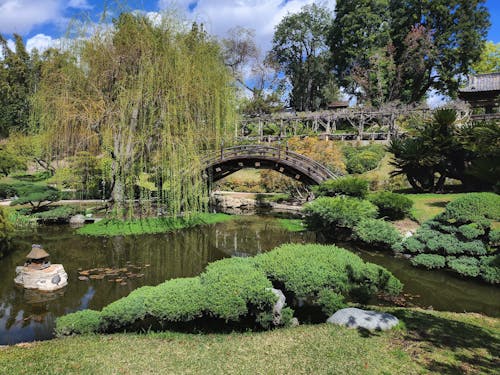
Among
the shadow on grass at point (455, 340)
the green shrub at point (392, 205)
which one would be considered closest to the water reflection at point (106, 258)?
the green shrub at point (392, 205)

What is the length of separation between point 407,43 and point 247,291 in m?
35.7

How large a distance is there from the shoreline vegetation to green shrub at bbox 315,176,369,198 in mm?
5761

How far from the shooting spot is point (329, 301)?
562 cm

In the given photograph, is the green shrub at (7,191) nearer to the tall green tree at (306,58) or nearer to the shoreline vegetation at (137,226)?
the shoreline vegetation at (137,226)

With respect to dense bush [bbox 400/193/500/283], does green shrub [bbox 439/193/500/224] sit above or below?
above

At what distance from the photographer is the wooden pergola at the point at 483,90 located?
2438 cm

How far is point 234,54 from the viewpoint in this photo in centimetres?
3953

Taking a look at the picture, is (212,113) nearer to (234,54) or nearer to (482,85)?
(482,85)

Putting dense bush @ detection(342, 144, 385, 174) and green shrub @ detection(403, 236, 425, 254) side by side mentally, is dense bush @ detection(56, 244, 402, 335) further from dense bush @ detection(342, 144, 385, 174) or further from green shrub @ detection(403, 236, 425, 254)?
dense bush @ detection(342, 144, 385, 174)

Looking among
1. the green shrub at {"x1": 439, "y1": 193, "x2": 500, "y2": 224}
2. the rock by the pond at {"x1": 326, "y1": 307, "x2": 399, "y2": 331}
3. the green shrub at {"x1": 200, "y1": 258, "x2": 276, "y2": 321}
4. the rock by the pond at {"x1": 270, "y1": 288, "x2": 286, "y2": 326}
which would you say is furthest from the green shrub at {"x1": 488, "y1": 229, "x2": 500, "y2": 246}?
the green shrub at {"x1": 200, "y1": 258, "x2": 276, "y2": 321}

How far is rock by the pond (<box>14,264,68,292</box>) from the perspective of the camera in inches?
315

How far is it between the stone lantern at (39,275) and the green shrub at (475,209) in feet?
33.3

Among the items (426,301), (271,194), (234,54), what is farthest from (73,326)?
(234,54)

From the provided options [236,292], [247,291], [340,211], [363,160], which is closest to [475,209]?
[340,211]
